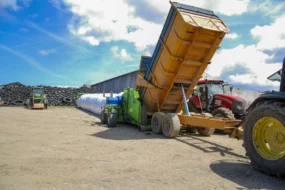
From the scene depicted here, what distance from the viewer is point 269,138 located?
4.70 metres

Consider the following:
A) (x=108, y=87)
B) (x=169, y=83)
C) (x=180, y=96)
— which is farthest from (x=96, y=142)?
(x=108, y=87)

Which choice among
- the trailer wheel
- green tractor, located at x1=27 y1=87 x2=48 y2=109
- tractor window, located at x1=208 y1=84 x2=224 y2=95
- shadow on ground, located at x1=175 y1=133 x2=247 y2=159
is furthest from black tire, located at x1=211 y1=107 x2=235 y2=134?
green tractor, located at x1=27 y1=87 x2=48 y2=109

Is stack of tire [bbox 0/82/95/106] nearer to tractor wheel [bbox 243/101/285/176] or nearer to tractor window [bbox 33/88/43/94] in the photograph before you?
tractor window [bbox 33/88/43/94]

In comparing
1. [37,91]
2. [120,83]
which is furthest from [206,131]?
[120,83]

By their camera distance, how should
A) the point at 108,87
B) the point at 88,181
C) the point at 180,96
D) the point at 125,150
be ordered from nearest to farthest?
1. the point at 88,181
2. the point at 125,150
3. the point at 180,96
4. the point at 108,87

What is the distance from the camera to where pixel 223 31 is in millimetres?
7973

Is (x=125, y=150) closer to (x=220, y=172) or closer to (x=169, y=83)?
(x=220, y=172)

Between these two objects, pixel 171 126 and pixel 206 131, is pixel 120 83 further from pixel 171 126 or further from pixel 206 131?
pixel 171 126

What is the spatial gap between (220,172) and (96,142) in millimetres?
3804

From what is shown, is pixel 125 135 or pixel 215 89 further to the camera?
pixel 215 89

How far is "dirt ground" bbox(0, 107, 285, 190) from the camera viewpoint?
4031 millimetres

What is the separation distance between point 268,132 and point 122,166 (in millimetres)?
2782

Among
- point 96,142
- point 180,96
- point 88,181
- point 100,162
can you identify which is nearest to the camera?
point 88,181

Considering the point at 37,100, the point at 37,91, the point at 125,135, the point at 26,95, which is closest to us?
the point at 125,135
